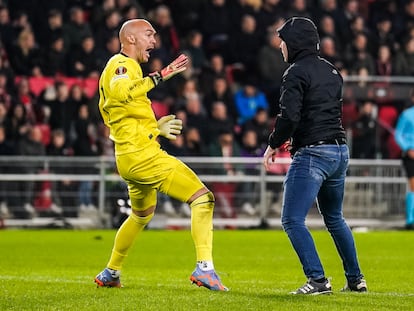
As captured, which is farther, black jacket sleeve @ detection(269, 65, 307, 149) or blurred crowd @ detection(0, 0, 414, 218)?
blurred crowd @ detection(0, 0, 414, 218)

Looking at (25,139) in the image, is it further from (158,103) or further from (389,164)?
(389,164)

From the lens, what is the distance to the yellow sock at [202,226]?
10445mm

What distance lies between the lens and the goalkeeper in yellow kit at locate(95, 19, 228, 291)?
409 inches

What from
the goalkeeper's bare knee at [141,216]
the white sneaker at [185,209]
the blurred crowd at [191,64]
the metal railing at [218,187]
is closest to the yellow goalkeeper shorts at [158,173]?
the goalkeeper's bare knee at [141,216]

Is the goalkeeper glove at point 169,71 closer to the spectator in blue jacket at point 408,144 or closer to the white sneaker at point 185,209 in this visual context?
the white sneaker at point 185,209

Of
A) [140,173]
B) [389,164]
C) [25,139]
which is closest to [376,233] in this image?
[389,164]

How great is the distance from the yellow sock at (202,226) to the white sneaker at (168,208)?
1120 centimetres

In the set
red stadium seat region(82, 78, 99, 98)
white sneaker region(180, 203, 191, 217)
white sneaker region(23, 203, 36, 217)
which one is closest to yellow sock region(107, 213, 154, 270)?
white sneaker region(180, 203, 191, 217)

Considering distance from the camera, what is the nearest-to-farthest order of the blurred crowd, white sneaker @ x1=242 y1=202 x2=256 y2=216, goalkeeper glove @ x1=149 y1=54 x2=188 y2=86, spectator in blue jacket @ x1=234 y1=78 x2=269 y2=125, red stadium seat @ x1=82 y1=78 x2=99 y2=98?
goalkeeper glove @ x1=149 y1=54 x2=188 y2=86 < white sneaker @ x1=242 y1=202 x2=256 y2=216 < the blurred crowd < red stadium seat @ x1=82 y1=78 x2=99 y2=98 < spectator in blue jacket @ x1=234 y1=78 x2=269 y2=125

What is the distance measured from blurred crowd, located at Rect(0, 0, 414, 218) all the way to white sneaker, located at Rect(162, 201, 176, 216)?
123cm

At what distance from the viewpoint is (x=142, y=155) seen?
34.8 ft

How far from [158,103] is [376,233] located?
5.27 meters

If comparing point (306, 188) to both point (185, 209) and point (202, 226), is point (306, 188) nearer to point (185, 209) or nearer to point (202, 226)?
point (202, 226)

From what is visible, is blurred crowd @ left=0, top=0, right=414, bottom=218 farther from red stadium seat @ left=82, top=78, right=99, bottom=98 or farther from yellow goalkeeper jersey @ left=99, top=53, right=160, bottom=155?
yellow goalkeeper jersey @ left=99, top=53, right=160, bottom=155
